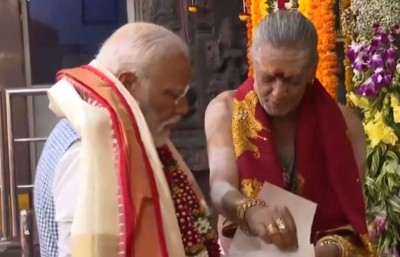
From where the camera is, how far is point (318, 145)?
1.95 m

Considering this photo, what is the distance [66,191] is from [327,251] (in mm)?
611

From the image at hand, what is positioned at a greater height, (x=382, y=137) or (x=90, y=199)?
(x=90, y=199)

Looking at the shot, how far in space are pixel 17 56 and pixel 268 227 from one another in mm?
3502

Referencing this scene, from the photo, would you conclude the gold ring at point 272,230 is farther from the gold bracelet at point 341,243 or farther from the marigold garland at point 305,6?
the marigold garland at point 305,6

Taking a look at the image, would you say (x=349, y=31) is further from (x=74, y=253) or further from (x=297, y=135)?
(x=74, y=253)

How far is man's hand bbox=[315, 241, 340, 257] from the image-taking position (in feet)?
5.91

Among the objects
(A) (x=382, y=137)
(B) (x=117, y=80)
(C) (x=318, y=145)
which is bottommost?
(A) (x=382, y=137)

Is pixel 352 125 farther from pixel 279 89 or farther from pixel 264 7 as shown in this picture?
pixel 264 7

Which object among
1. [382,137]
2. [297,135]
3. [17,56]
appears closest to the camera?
[297,135]

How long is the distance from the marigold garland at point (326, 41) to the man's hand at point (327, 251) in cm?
199

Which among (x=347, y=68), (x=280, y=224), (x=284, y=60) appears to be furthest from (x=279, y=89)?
(x=347, y=68)

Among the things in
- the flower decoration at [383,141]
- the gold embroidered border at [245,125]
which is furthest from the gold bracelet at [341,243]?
the flower decoration at [383,141]

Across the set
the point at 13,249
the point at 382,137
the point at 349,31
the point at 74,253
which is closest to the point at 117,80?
the point at 74,253

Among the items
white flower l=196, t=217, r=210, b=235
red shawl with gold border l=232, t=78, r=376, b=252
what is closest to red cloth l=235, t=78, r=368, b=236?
red shawl with gold border l=232, t=78, r=376, b=252
